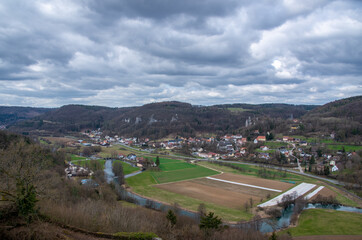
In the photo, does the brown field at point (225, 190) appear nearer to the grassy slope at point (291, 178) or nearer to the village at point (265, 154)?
the grassy slope at point (291, 178)

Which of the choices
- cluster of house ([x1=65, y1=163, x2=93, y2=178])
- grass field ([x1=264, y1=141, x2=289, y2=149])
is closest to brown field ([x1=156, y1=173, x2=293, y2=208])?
cluster of house ([x1=65, y1=163, x2=93, y2=178])

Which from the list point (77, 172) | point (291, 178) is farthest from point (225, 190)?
point (77, 172)

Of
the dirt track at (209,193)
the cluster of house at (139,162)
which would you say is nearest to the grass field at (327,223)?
the dirt track at (209,193)

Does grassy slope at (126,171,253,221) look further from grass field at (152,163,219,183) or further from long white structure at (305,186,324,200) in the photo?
long white structure at (305,186,324,200)

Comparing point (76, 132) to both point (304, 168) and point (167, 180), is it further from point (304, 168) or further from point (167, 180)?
point (304, 168)

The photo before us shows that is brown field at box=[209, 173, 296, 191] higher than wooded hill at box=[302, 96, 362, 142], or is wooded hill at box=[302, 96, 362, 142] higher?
wooded hill at box=[302, 96, 362, 142]

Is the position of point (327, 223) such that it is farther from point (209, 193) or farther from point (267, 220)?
point (209, 193)

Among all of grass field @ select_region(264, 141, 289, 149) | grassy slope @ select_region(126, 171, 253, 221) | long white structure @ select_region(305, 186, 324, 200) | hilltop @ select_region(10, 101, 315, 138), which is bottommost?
grassy slope @ select_region(126, 171, 253, 221)
